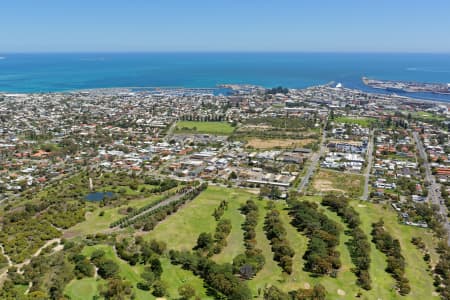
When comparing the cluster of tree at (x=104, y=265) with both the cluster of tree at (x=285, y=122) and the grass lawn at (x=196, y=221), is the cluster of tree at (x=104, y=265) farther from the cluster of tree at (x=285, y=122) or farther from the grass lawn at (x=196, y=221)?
the cluster of tree at (x=285, y=122)

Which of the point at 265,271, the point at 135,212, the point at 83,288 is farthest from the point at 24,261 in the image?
the point at 265,271

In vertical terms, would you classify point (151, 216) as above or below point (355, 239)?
below

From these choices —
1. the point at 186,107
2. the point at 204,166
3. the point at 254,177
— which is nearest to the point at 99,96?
the point at 186,107

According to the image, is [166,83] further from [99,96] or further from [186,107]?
[186,107]

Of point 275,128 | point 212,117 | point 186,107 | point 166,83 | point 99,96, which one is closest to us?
point 275,128

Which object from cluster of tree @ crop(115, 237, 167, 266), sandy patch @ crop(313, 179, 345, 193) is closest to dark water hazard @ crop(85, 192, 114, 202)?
cluster of tree @ crop(115, 237, 167, 266)

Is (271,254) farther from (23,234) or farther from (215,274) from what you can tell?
(23,234)

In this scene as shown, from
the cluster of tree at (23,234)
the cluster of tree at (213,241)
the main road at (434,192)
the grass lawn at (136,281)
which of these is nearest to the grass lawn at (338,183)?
the main road at (434,192)
